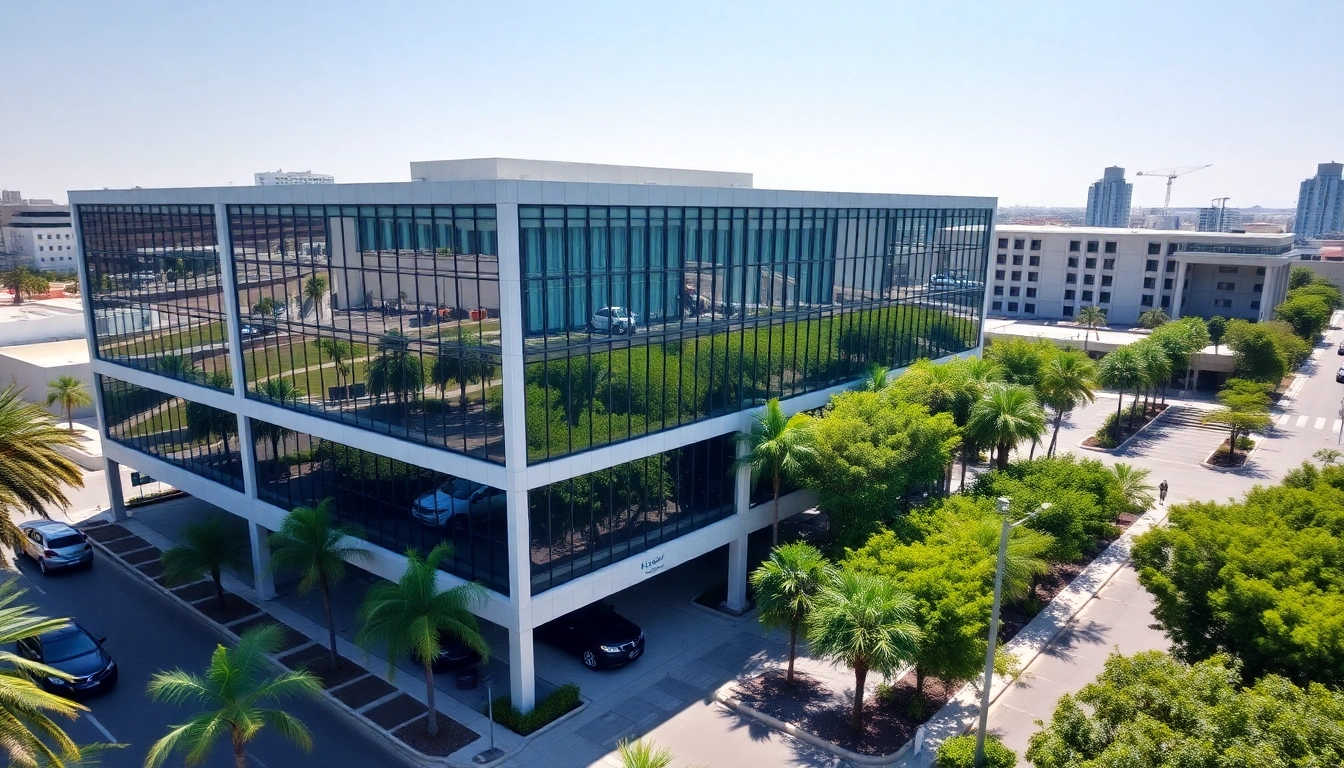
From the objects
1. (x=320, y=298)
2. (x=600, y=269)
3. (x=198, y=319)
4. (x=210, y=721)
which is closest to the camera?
(x=210, y=721)

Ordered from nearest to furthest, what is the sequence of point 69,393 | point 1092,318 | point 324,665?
point 324,665 < point 69,393 < point 1092,318

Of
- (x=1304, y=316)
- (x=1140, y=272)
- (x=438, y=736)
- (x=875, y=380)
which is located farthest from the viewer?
(x=1140, y=272)

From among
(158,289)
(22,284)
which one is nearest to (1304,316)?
(158,289)

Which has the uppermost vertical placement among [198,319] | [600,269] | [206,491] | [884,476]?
[600,269]

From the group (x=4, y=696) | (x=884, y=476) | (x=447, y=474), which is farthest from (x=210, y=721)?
(x=884, y=476)

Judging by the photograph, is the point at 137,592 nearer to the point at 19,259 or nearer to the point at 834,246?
the point at 834,246

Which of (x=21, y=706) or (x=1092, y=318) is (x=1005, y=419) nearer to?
(x=21, y=706)

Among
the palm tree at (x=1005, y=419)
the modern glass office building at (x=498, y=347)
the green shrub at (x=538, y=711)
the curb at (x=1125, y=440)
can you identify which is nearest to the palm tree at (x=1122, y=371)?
the curb at (x=1125, y=440)

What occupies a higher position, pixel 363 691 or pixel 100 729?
pixel 363 691
